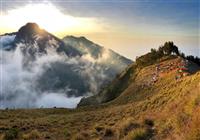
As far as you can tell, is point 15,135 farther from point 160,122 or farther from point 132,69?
point 132,69

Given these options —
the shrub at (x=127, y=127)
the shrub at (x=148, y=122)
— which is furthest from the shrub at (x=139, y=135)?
the shrub at (x=148, y=122)

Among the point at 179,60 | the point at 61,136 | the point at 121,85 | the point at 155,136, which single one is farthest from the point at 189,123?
the point at 121,85

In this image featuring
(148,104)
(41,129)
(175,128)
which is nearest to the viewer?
(175,128)

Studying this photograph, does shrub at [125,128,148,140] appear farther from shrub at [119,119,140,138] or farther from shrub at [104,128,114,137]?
shrub at [104,128,114,137]

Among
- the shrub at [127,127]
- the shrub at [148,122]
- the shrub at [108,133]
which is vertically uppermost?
the shrub at [148,122]

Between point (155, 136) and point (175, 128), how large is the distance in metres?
1.52

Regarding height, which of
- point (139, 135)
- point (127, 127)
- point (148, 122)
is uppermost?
point (148, 122)

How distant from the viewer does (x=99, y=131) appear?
24906mm

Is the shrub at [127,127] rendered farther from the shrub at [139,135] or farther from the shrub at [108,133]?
the shrub at [139,135]

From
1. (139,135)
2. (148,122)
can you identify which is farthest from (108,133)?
(139,135)

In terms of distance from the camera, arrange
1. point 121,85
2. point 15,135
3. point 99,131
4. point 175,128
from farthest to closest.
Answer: point 121,85, point 99,131, point 15,135, point 175,128

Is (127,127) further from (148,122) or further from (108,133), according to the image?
(108,133)

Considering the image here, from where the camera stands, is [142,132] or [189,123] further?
[142,132]

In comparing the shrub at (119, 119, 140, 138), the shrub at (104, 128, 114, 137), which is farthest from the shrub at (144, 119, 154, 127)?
the shrub at (104, 128, 114, 137)
